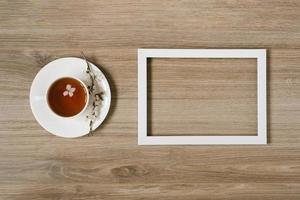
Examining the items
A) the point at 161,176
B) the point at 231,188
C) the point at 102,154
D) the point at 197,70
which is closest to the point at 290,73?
the point at 197,70

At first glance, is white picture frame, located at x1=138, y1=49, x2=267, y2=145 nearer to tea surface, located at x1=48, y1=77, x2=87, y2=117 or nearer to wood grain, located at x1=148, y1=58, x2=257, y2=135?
wood grain, located at x1=148, y1=58, x2=257, y2=135

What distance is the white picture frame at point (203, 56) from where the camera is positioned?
1.20 m

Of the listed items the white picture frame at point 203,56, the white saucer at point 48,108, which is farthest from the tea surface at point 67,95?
the white picture frame at point 203,56

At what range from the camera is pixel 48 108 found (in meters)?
1.16

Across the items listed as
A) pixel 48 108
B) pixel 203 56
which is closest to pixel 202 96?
pixel 203 56

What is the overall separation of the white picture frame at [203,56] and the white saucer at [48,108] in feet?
0.40

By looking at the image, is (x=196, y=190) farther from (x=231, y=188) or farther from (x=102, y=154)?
(x=102, y=154)

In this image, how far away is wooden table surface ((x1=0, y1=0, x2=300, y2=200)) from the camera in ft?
3.95

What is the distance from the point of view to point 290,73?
4.05 ft

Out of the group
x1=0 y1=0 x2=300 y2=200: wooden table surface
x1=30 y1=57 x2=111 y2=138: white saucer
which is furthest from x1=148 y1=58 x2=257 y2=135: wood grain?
x1=30 y1=57 x2=111 y2=138: white saucer

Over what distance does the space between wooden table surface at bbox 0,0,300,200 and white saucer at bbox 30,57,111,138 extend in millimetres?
35

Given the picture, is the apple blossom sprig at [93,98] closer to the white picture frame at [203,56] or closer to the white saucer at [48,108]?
the white saucer at [48,108]

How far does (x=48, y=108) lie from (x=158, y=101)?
37 cm

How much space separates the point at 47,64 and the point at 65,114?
19 centimetres
